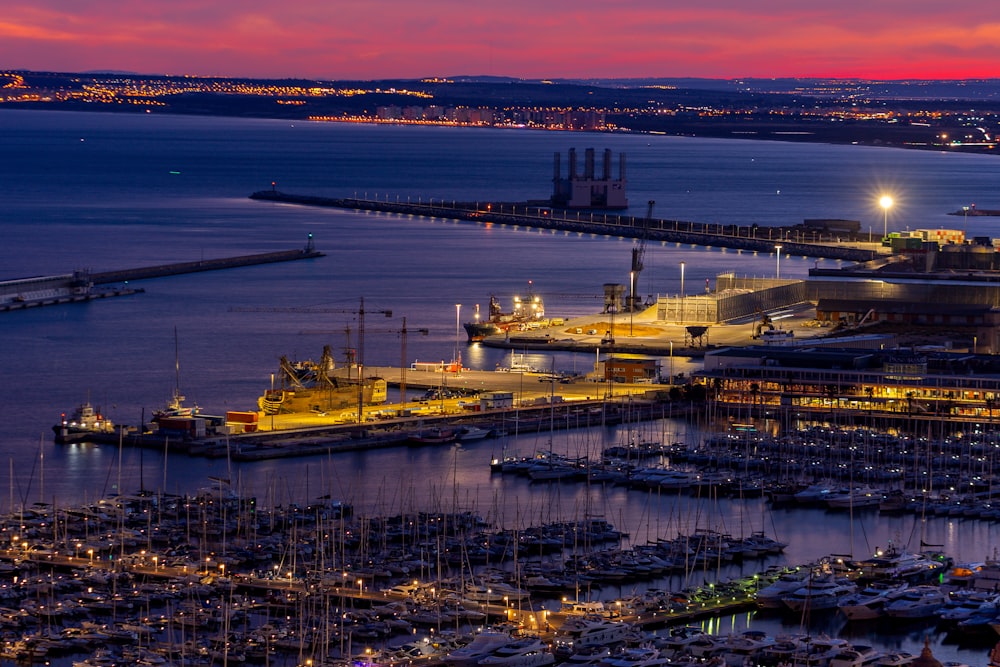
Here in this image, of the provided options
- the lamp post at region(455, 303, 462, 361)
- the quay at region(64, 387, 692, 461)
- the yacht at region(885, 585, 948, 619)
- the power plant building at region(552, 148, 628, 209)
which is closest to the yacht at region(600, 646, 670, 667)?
the yacht at region(885, 585, 948, 619)

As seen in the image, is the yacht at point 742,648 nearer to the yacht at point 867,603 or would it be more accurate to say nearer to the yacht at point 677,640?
the yacht at point 677,640

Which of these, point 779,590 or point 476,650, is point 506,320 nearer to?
point 779,590

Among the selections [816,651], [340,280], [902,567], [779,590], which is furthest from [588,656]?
[340,280]

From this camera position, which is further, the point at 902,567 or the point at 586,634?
the point at 902,567

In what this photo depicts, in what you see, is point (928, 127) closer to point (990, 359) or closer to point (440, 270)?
point (440, 270)

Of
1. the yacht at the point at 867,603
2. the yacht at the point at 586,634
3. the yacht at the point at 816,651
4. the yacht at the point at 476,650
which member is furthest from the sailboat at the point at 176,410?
the yacht at the point at 816,651
